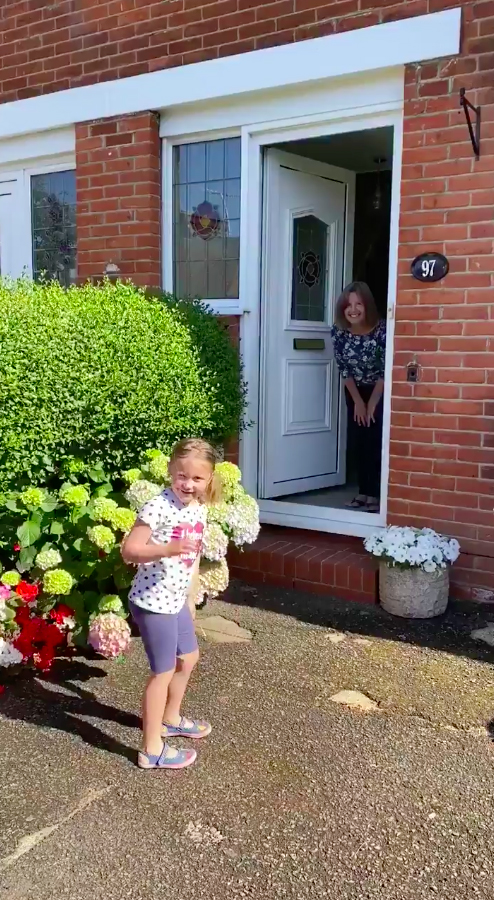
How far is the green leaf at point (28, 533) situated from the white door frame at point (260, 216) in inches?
77.3

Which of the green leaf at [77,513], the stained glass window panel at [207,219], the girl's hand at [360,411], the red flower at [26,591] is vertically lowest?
the red flower at [26,591]

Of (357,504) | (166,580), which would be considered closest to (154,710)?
(166,580)

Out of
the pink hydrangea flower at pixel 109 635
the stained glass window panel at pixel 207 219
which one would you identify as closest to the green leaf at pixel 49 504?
the pink hydrangea flower at pixel 109 635

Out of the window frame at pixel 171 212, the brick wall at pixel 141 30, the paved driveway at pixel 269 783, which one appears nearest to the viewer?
the paved driveway at pixel 269 783

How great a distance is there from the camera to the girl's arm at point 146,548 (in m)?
2.65

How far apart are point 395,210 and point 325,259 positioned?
1.40 metres

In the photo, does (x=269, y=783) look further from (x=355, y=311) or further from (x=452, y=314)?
(x=355, y=311)

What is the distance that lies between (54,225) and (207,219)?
1559 mm

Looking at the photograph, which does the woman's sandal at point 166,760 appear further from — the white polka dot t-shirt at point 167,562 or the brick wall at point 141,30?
the brick wall at point 141,30

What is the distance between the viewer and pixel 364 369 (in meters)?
5.59

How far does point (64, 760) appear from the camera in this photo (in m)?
3.02

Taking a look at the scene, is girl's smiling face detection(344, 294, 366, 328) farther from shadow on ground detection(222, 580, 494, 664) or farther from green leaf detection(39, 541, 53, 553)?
green leaf detection(39, 541, 53, 553)

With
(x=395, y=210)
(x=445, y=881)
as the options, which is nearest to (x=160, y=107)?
(x=395, y=210)

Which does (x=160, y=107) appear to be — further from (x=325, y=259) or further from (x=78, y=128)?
(x=325, y=259)
